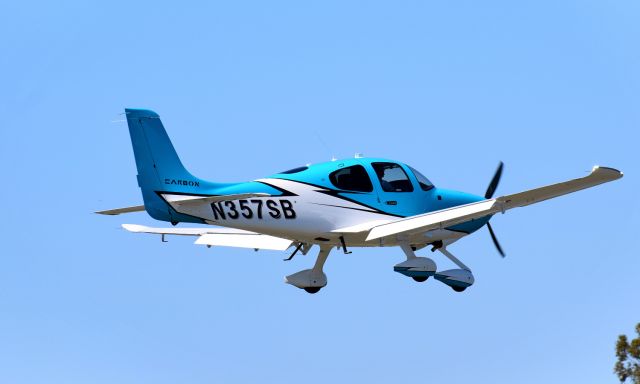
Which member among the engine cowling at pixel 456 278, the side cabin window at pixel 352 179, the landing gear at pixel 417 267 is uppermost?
the side cabin window at pixel 352 179

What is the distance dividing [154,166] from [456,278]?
700 cm

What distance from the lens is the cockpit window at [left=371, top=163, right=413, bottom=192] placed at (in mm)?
29828

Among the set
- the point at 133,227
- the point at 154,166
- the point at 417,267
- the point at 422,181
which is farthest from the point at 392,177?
the point at 133,227

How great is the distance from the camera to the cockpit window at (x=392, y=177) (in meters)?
29.8

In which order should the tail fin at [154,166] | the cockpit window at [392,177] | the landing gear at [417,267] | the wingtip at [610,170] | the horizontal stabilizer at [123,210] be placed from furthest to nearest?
the cockpit window at [392,177], the landing gear at [417,267], the horizontal stabilizer at [123,210], the tail fin at [154,166], the wingtip at [610,170]

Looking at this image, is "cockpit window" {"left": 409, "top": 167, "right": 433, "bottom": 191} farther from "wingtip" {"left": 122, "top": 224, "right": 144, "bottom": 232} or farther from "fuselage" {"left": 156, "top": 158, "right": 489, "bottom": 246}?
"wingtip" {"left": 122, "top": 224, "right": 144, "bottom": 232}

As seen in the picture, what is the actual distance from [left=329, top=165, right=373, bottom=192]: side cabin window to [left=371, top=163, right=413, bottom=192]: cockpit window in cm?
32

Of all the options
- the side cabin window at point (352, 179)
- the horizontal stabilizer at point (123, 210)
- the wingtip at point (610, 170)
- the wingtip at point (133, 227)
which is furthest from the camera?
the wingtip at point (133, 227)

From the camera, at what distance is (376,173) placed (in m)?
29.8

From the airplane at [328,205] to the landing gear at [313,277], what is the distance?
0.07 ft

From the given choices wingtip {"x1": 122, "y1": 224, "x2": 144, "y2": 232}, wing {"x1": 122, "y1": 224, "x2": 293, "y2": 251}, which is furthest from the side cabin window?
wingtip {"x1": 122, "y1": 224, "x2": 144, "y2": 232}

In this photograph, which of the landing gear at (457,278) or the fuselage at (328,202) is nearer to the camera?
the fuselage at (328,202)

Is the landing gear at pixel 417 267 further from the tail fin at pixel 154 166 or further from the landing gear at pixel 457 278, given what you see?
the tail fin at pixel 154 166

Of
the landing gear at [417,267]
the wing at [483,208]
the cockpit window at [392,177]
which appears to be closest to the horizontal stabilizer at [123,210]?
the wing at [483,208]
